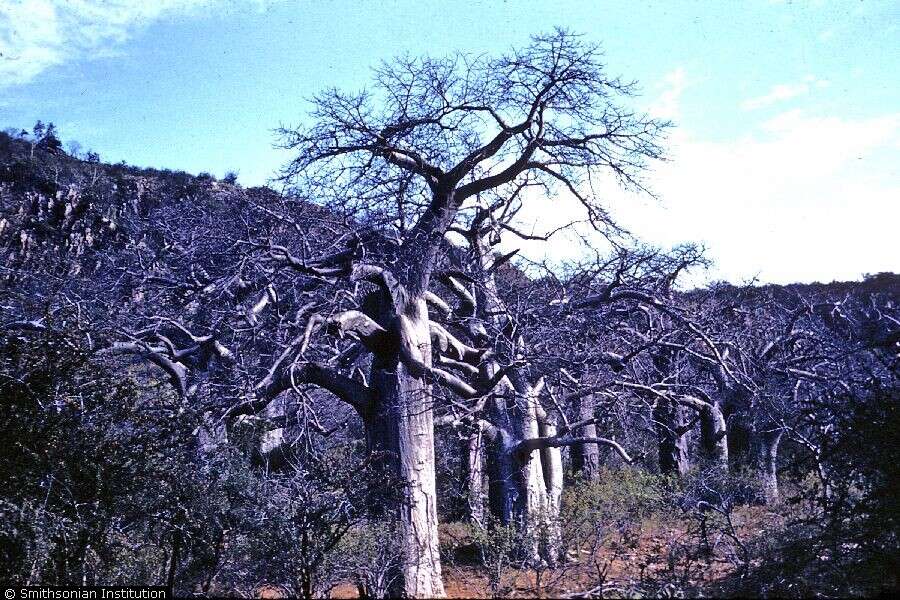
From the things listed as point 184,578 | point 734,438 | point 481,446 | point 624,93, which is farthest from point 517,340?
point 734,438

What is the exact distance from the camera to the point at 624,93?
7.78 metres

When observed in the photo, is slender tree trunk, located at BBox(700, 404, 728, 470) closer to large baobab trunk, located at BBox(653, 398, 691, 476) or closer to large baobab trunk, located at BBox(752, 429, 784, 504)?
large baobab trunk, located at BBox(653, 398, 691, 476)

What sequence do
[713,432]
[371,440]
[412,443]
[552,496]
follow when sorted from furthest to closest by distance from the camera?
[713,432] < [552,496] < [371,440] < [412,443]

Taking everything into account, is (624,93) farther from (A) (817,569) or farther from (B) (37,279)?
(B) (37,279)

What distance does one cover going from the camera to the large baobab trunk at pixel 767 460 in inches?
508

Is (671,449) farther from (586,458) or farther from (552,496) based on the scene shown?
(552,496)

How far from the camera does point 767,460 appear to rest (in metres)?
→ 13.7
